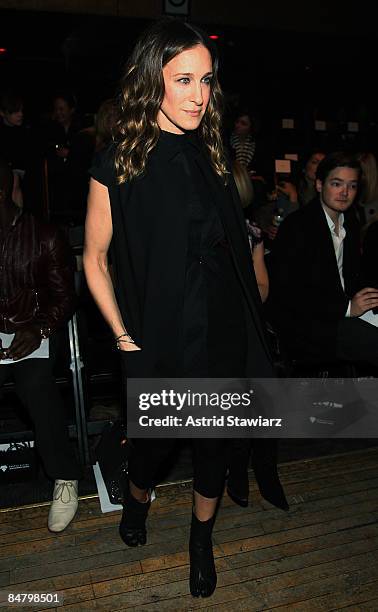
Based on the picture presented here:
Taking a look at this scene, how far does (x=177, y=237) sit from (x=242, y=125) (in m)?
4.85

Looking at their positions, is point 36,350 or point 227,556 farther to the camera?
point 36,350

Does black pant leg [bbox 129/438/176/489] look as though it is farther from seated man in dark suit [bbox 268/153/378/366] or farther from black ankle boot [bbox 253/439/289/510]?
seated man in dark suit [bbox 268/153/378/366]

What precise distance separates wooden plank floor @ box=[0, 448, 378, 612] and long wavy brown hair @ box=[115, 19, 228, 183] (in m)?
1.62

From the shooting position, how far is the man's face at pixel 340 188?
3.54 metres

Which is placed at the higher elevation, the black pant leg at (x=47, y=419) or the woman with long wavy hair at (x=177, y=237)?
the woman with long wavy hair at (x=177, y=237)

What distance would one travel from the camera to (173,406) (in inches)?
94.7

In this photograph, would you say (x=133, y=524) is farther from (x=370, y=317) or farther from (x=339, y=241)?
(x=339, y=241)

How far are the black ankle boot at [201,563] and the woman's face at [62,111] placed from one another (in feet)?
15.8

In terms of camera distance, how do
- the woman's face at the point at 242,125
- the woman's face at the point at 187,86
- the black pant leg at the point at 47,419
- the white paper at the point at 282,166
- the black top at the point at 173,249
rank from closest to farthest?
the woman's face at the point at 187,86 → the black top at the point at 173,249 → the black pant leg at the point at 47,419 → the woman's face at the point at 242,125 → the white paper at the point at 282,166

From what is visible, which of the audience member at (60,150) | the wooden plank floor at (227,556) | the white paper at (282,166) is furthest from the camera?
the white paper at (282,166)

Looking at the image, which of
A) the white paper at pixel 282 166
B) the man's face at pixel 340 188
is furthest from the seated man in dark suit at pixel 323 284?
the white paper at pixel 282 166

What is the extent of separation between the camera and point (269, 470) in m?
2.94

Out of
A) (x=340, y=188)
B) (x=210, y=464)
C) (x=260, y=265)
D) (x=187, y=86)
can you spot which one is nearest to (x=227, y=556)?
(x=210, y=464)

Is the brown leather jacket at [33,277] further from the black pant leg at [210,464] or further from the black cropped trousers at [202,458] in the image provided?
the black pant leg at [210,464]
